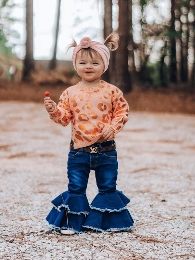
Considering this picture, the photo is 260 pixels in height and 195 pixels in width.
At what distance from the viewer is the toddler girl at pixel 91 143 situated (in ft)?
9.70

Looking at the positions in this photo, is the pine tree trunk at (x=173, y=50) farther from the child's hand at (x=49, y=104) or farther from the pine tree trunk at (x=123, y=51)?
the child's hand at (x=49, y=104)

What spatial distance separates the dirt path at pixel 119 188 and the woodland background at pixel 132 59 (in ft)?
11.7

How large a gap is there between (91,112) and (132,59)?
15.3 meters

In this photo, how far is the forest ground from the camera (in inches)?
106

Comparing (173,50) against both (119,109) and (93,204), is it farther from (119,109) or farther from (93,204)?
(93,204)

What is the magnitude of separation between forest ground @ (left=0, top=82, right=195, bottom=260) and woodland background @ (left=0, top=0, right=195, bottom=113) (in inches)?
121

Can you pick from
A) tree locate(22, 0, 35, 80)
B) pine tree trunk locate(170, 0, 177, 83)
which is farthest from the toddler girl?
pine tree trunk locate(170, 0, 177, 83)

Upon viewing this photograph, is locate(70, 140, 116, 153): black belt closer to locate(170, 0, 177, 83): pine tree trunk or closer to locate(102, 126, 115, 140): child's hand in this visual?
locate(102, 126, 115, 140): child's hand

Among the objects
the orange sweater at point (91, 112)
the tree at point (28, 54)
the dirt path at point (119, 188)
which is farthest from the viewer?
the tree at point (28, 54)

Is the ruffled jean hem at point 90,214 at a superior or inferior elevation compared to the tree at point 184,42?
inferior

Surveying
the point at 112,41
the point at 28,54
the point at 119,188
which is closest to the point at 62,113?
the point at 112,41

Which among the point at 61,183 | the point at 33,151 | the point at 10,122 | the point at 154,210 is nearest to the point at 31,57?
the point at 10,122

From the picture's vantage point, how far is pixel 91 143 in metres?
2.94

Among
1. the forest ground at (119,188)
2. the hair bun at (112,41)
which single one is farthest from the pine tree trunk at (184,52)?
the hair bun at (112,41)
